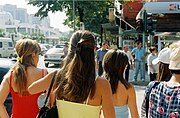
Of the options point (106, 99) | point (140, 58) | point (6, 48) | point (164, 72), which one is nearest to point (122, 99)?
point (164, 72)

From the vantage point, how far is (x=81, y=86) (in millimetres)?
2486

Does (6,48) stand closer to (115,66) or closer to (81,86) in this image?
(115,66)

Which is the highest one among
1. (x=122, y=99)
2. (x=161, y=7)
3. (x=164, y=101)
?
(x=161, y=7)

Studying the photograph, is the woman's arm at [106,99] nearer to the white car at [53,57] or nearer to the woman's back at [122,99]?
the woman's back at [122,99]

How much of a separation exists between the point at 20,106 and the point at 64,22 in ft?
105

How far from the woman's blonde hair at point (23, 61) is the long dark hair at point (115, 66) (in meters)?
0.77

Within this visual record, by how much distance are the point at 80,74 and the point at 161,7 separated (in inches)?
718

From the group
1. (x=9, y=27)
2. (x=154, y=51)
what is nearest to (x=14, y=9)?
(x=9, y=27)

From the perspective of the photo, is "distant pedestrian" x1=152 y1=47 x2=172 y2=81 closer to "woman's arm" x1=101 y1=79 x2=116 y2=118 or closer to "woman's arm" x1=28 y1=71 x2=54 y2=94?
"woman's arm" x1=101 y1=79 x2=116 y2=118

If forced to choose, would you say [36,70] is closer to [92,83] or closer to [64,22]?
[92,83]

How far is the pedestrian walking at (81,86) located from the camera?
2477 millimetres

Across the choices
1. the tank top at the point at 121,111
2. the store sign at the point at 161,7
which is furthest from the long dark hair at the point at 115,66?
the store sign at the point at 161,7

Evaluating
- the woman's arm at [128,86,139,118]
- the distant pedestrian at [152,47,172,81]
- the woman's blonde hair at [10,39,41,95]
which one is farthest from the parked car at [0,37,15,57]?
the distant pedestrian at [152,47,172,81]

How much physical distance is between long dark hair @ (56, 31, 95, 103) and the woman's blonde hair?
720mm
